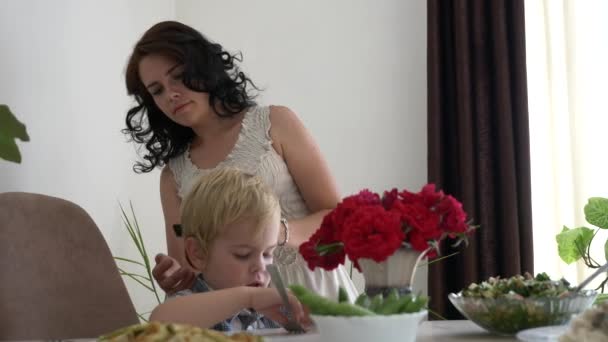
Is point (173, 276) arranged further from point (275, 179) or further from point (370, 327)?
point (370, 327)

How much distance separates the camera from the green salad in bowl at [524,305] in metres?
1.02

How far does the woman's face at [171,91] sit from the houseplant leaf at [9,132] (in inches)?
39.7

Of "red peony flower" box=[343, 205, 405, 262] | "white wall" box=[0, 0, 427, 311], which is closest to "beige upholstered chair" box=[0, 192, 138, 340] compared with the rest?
"red peony flower" box=[343, 205, 405, 262]

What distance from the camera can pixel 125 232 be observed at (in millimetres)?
2648

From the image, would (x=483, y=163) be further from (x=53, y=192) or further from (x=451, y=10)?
(x=53, y=192)

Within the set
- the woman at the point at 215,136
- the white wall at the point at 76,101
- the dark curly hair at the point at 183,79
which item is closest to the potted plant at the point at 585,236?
the woman at the point at 215,136

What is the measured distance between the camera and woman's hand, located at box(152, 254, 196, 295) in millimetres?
1490

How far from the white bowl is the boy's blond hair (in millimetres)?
553

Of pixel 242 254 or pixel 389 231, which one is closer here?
pixel 389 231

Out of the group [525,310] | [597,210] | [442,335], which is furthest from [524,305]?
[597,210]

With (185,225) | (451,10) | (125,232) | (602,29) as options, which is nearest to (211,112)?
(185,225)

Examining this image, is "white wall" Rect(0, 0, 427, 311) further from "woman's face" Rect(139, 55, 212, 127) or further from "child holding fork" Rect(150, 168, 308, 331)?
"child holding fork" Rect(150, 168, 308, 331)

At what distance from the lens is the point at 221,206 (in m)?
1.40

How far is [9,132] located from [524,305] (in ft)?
2.25
